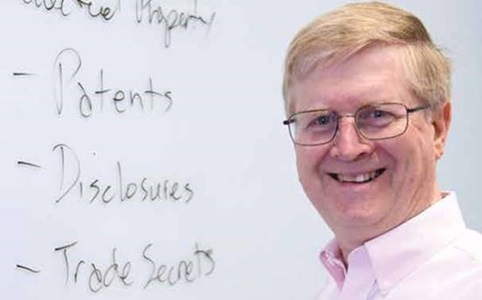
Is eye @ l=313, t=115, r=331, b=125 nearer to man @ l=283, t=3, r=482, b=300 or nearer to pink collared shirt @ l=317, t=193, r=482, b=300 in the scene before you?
man @ l=283, t=3, r=482, b=300

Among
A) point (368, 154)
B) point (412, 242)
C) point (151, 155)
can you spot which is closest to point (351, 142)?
point (368, 154)

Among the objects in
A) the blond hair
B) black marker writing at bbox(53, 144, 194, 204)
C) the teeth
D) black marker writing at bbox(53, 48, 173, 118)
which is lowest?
black marker writing at bbox(53, 144, 194, 204)

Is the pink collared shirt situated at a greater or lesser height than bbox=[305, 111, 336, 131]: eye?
lesser

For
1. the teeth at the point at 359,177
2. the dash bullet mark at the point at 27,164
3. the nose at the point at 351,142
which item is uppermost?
the nose at the point at 351,142

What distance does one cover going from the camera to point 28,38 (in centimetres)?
99

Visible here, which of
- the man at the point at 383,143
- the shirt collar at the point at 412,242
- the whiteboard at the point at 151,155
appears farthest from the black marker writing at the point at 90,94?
the shirt collar at the point at 412,242

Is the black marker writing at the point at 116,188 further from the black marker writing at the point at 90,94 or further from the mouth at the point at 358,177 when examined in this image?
the mouth at the point at 358,177

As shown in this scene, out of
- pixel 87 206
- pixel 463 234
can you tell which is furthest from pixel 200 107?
pixel 463 234

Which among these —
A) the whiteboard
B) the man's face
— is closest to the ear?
the man's face

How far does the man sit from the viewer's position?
83 centimetres

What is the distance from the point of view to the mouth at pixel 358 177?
86 cm

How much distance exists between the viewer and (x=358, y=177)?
869mm

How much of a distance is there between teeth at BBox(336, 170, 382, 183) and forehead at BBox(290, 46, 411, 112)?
0.24ft

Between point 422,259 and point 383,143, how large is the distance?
128 millimetres
